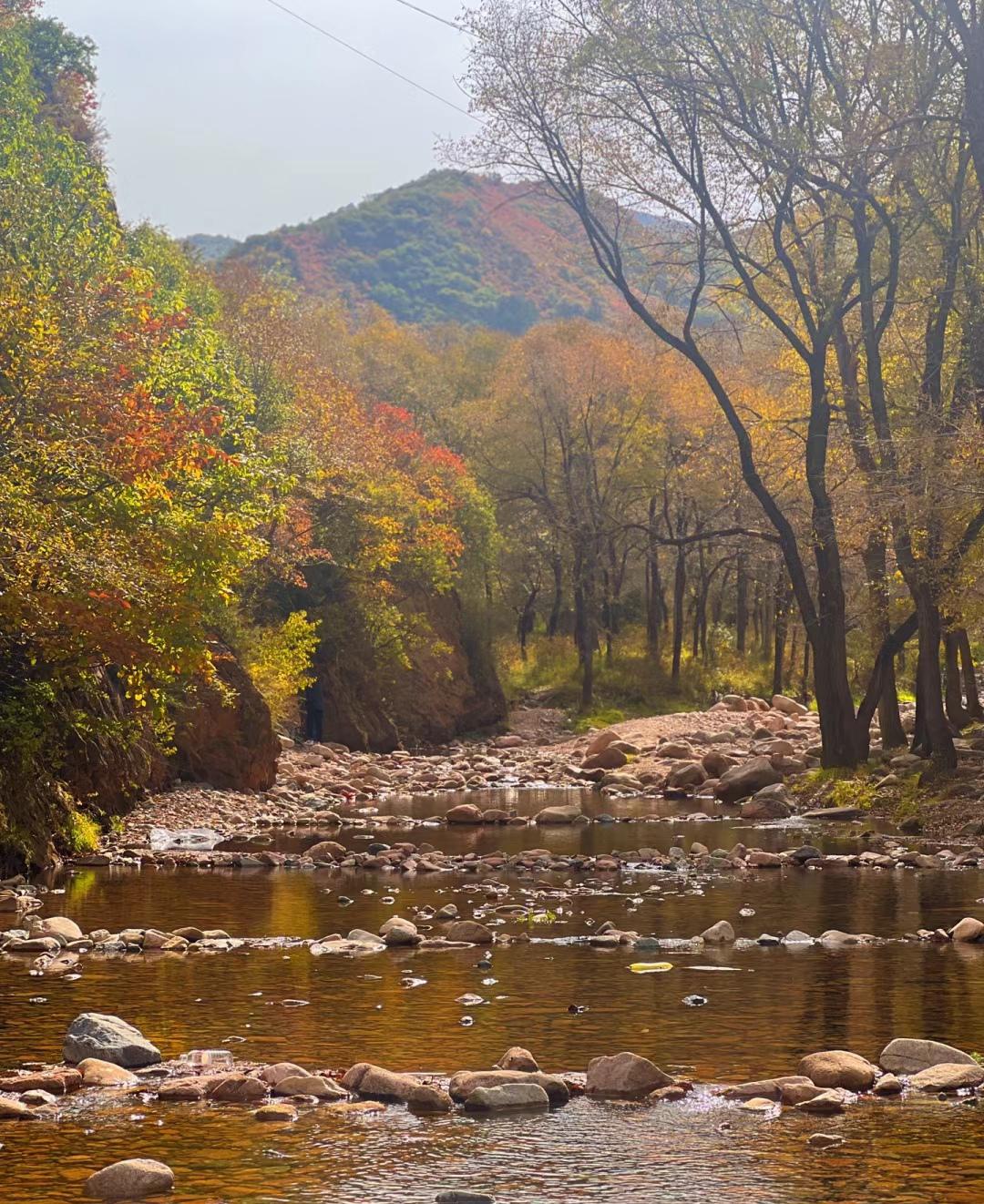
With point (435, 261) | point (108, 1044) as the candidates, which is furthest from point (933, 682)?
point (435, 261)

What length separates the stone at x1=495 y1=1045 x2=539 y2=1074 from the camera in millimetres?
9750

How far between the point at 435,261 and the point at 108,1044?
15666 cm

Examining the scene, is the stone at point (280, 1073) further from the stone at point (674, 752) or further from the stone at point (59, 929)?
the stone at point (674, 752)

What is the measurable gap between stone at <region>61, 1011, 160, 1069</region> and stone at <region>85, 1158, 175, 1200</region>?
242 centimetres

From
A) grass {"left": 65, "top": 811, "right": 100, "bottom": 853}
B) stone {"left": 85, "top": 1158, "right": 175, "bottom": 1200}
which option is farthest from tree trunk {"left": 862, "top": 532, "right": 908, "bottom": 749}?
stone {"left": 85, "top": 1158, "right": 175, "bottom": 1200}

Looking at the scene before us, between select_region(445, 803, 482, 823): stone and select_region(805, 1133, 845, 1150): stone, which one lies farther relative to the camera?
select_region(445, 803, 482, 823): stone

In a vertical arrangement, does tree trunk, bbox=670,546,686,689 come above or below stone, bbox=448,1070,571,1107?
above

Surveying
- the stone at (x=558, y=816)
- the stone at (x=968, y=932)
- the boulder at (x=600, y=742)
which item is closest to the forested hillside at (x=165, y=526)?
the stone at (x=558, y=816)

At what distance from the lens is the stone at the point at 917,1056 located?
9.83m

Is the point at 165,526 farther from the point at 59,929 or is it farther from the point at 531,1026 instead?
the point at 531,1026

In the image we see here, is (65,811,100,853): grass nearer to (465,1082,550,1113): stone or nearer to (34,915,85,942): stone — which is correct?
(34,915,85,942): stone

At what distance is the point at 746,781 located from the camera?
106 feet

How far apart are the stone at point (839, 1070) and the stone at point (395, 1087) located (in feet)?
7.36

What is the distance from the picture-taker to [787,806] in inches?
1147
